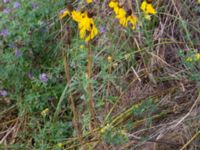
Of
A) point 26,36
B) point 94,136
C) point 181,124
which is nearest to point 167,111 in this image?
point 181,124

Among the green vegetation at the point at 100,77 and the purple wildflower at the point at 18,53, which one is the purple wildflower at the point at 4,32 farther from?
the purple wildflower at the point at 18,53

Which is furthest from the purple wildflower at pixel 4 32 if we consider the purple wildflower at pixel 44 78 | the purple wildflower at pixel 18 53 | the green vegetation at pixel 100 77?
the purple wildflower at pixel 44 78

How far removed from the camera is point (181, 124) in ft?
6.48

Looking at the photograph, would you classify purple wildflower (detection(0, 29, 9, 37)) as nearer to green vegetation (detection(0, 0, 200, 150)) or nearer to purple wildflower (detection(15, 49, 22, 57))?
green vegetation (detection(0, 0, 200, 150))

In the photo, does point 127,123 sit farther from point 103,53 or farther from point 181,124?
point 103,53

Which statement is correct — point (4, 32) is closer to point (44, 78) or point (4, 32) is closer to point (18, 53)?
point (18, 53)

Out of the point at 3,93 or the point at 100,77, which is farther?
the point at 3,93

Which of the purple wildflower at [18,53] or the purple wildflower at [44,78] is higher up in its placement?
the purple wildflower at [18,53]

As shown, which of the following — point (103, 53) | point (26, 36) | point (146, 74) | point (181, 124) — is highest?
point (26, 36)

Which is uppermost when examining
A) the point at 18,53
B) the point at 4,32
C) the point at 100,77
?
the point at 4,32

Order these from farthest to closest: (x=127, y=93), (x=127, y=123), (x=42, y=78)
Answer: (x=42, y=78) < (x=127, y=93) < (x=127, y=123)

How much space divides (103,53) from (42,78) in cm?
33

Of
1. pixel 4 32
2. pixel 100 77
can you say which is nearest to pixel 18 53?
pixel 4 32

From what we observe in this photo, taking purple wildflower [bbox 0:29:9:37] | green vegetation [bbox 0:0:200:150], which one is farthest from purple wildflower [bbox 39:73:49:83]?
purple wildflower [bbox 0:29:9:37]
